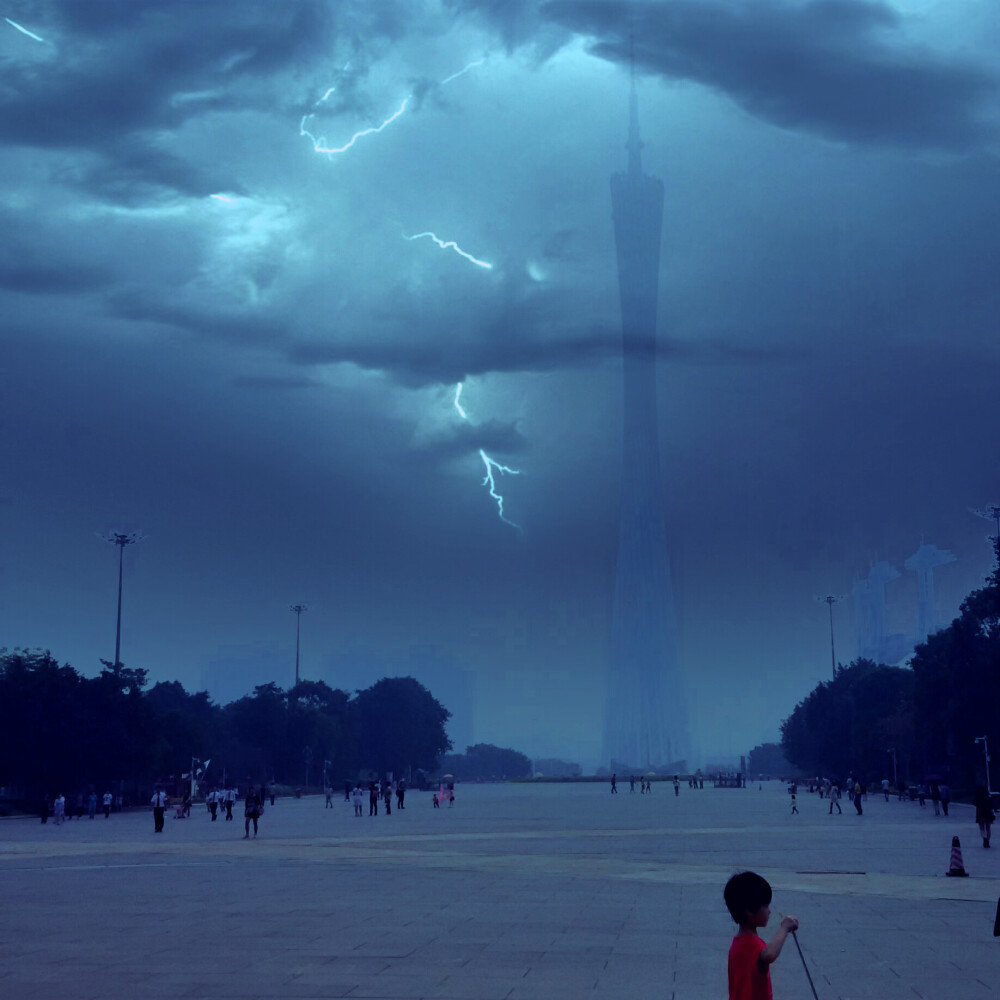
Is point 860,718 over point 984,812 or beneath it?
over

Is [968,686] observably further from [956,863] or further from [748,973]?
[748,973]

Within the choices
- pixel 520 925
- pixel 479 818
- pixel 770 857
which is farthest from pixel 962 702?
pixel 520 925

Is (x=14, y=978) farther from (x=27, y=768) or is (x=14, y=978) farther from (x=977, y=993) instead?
(x=27, y=768)

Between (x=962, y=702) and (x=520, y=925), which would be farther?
(x=962, y=702)

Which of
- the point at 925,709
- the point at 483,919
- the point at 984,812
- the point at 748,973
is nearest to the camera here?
the point at 748,973

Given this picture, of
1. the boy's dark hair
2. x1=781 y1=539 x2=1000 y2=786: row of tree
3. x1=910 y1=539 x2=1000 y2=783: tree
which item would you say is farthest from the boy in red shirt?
x1=910 y1=539 x2=1000 y2=783: tree

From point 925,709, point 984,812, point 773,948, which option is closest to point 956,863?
point 984,812
